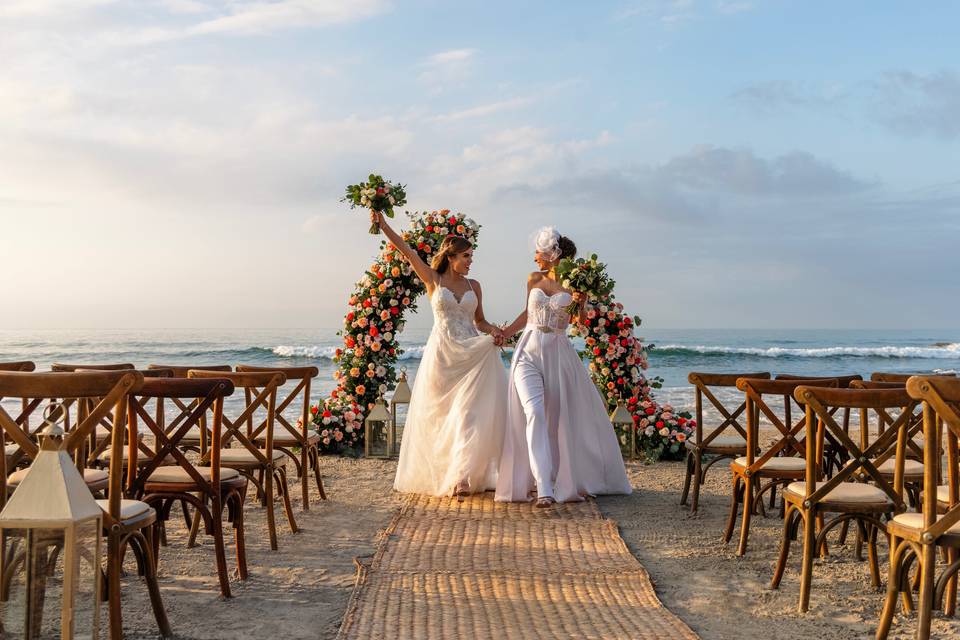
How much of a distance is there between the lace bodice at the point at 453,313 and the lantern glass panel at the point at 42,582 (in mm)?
4859

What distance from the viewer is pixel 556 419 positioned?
7340mm

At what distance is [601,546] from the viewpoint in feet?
18.3

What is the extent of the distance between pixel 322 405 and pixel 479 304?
279 cm

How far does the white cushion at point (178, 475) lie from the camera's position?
4484mm

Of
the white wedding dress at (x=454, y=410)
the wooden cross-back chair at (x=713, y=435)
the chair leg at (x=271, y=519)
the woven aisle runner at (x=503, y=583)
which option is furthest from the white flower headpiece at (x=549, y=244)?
the chair leg at (x=271, y=519)

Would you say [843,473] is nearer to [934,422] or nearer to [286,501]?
[934,422]

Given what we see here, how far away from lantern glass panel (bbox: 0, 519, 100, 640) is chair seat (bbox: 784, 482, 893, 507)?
3.33m

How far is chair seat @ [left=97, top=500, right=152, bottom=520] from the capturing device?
3.65 metres

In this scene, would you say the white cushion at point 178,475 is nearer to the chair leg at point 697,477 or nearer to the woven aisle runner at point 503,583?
the woven aisle runner at point 503,583

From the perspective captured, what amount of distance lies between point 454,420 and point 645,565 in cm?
257

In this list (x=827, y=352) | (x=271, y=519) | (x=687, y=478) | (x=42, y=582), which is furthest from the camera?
(x=827, y=352)

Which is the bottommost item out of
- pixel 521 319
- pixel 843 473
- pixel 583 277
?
pixel 843 473

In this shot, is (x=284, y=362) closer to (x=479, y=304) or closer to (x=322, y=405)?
(x=322, y=405)

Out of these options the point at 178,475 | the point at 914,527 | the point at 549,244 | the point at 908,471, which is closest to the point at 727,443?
the point at 908,471
